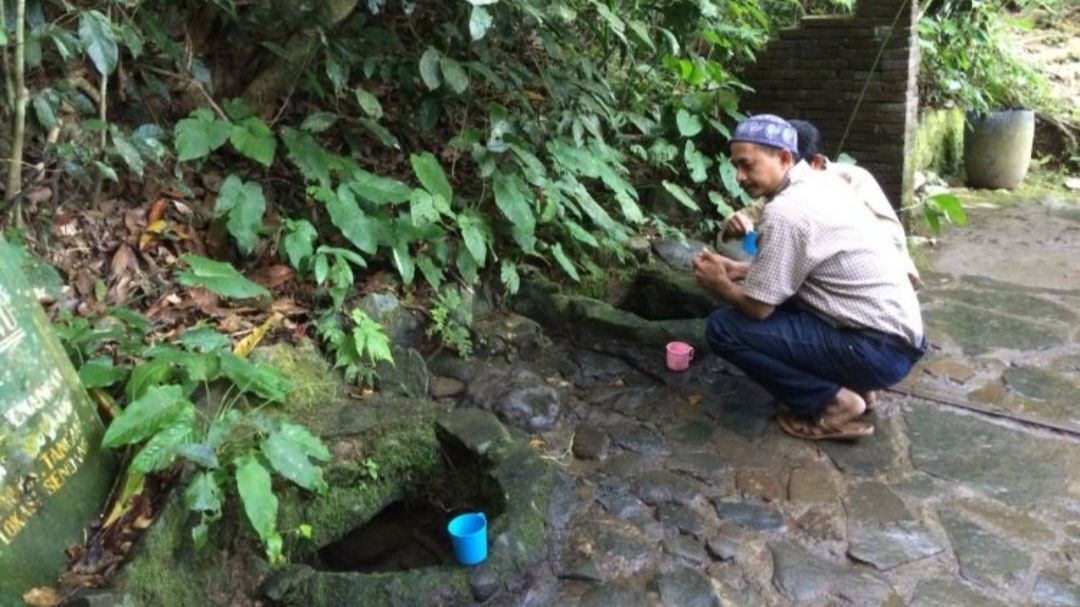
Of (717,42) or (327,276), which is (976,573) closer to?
(327,276)

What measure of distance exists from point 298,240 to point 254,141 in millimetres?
525

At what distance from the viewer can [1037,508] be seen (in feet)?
9.99

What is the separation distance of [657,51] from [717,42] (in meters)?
0.78

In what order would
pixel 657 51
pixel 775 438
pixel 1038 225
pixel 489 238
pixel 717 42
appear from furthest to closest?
pixel 1038 225 → pixel 717 42 → pixel 657 51 → pixel 489 238 → pixel 775 438

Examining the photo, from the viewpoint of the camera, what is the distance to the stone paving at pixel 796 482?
8.73ft

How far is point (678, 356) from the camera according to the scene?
4098 millimetres

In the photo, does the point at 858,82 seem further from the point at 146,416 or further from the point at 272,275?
the point at 146,416

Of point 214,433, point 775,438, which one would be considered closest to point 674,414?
point 775,438

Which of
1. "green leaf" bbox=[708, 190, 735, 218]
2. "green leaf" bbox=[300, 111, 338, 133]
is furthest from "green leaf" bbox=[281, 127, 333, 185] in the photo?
"green leaf" bbox=[708, 190, 735, 218]

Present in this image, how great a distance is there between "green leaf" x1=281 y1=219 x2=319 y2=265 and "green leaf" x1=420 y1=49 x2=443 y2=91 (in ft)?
3.22

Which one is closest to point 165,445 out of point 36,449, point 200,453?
point 200,453

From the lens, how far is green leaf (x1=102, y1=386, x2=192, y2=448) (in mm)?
2508

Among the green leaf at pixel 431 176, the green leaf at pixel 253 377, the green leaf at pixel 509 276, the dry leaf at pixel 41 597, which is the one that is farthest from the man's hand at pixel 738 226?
the dry leaf at pixel 41 597

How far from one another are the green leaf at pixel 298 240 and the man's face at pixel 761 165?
78.1 inches
